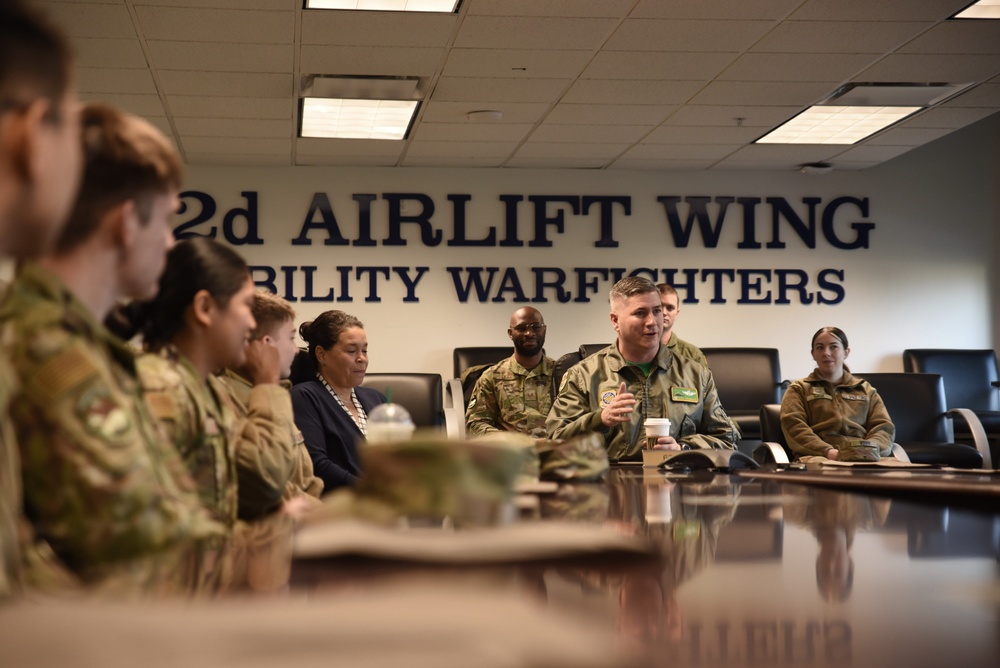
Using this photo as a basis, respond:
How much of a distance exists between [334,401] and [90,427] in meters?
2.95

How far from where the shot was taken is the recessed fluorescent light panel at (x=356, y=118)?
6953mm

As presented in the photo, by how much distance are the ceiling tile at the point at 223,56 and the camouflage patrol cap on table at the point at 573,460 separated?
401cm

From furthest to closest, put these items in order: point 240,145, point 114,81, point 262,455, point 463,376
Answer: point 240,145
point 463,376
point 114,81
point 262,455

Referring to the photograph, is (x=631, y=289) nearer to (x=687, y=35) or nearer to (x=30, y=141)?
(x=687, y=35)

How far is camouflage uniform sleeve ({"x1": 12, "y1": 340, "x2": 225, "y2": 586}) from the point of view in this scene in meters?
1.09

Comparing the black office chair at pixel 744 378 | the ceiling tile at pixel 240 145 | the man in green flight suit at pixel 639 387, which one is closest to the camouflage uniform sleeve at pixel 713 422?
the man in green flight suit at pixel 639 387

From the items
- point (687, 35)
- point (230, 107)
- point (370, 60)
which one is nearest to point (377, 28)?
point (370, 60)

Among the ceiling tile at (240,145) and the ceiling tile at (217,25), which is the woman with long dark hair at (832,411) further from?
the ceiling tile at (240,145)

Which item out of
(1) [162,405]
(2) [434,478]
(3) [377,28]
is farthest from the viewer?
(3) [377,28]

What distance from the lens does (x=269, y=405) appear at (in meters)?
2.38

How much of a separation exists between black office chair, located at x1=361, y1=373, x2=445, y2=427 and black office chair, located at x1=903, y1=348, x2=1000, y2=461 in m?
4.53

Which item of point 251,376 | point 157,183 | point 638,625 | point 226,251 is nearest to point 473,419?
point 251,376

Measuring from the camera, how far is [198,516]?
51.2 inches

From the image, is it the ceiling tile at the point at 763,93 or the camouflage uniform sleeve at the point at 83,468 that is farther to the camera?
the ceiling tile at the point at 763,93
